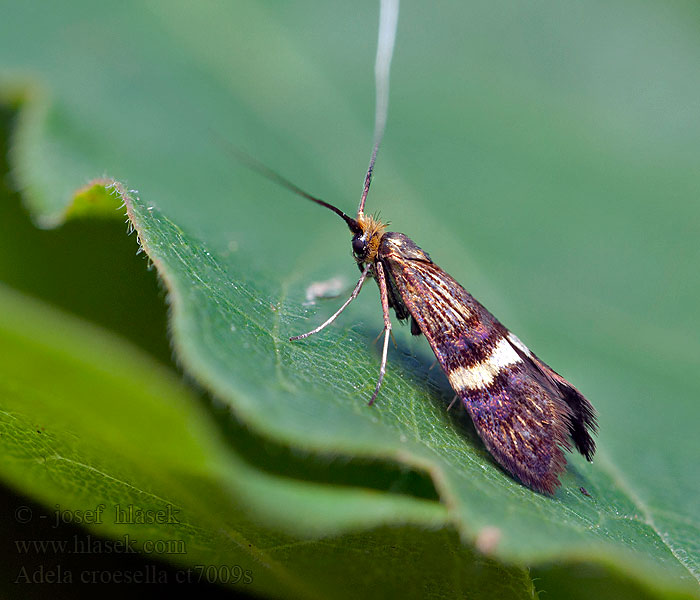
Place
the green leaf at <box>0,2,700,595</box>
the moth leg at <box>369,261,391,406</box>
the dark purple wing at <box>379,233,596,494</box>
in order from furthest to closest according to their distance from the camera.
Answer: the moth leg at <box>369,261,391,406</box>
the dark purple wing at <box>379,233,596,494</box>
the green leaf at <box>0,2,700,595</box>

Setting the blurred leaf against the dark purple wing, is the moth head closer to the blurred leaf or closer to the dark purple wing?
the dark purple wing

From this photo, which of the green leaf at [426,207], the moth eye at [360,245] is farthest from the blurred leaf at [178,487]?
the moth eye at [360,245]

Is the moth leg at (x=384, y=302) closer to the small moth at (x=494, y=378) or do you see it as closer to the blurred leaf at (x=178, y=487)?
the small moth at (x=494, y=378)

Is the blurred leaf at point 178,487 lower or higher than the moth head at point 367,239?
lower

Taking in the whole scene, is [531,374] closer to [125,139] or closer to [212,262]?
[212,262]

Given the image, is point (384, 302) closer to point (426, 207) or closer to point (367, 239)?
point (367, 239)

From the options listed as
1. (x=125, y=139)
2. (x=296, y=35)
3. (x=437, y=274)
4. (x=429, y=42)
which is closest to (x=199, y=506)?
(x=437, y=274)

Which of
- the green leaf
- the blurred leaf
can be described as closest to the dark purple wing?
→ the green leaf
